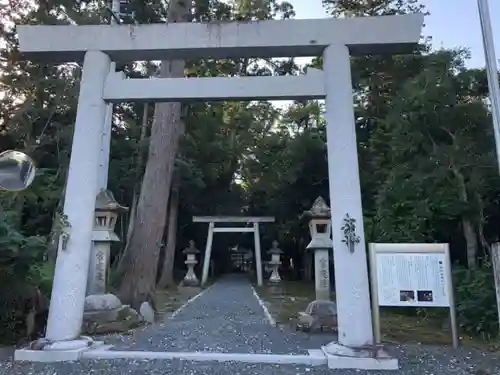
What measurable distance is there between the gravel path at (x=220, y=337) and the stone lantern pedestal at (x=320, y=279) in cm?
30

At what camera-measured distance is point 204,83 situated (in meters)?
4.46

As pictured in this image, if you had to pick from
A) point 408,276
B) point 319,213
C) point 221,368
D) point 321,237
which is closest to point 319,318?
point 321,237

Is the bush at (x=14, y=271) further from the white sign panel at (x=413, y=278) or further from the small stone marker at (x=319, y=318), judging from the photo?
the white sign panel at (x=413, y=278)

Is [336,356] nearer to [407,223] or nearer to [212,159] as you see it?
[407,223]

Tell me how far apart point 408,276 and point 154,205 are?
4.54m

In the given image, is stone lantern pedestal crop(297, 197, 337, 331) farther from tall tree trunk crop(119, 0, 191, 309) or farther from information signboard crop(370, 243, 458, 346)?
tall tree trunk crop(119, 0, 191, 309)

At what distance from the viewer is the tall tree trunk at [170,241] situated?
1534 centimetres

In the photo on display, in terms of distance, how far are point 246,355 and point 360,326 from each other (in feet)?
3.69

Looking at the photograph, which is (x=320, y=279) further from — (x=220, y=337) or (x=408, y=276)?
(x=408, y=276)

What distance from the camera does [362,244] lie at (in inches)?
159

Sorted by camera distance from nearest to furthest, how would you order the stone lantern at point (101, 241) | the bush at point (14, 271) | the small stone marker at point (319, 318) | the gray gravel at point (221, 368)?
the gray gravel at point (221, 368) < the bush at point (14, 271) < the small stone marker at point (319, 318) < the stone lantern at point (101, 241)

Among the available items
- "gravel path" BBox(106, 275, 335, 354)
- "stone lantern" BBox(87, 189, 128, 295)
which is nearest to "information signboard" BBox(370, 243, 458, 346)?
"gravel path" BBox(106, 275, 335, 354)

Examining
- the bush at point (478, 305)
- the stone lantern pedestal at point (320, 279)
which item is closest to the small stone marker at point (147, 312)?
the stone lantern pedestal at point (320, 279)

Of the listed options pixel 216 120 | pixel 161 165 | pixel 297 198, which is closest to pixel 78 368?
pixel 161 165
